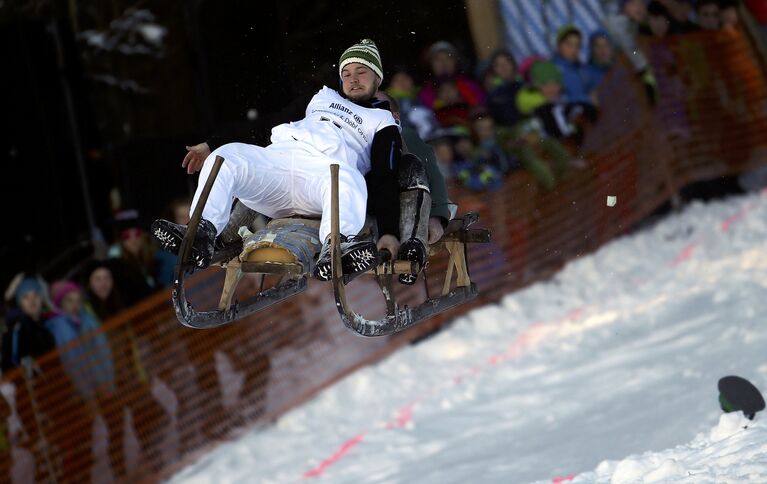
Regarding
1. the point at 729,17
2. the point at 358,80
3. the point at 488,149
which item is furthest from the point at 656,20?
the point at 358,80

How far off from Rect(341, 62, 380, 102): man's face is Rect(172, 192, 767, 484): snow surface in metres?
2.47

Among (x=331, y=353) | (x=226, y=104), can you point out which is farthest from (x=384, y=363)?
(x=226, y=104)

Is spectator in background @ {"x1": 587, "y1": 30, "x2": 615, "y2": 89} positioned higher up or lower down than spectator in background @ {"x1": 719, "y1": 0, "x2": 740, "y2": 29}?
lower down

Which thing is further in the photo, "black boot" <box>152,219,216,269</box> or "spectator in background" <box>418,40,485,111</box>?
"spectator in background" <box>418,40,485,111</box>

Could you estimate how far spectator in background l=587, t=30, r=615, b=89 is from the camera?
8.53m

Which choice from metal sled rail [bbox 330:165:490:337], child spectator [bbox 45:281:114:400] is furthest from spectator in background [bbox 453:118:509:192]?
child spectator [bbox 45:281:114:400]

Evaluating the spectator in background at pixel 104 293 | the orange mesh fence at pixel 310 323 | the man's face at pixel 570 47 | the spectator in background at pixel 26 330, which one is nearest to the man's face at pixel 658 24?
the orange mesh fence at pixel 310 323

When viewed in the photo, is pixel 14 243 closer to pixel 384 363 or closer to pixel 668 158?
pixel 384 363

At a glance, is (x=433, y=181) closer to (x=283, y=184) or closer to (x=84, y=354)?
Result: (x=283, y=184)

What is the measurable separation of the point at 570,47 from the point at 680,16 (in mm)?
3276

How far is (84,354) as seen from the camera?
9297 mm

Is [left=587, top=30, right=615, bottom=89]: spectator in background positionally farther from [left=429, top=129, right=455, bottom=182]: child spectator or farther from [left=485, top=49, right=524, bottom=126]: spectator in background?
[left=429, top=129, right=455, bottom=182]: child spectator

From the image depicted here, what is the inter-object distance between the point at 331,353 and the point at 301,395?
1.62ft

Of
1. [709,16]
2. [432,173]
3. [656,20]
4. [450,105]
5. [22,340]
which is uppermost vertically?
[709,16]
